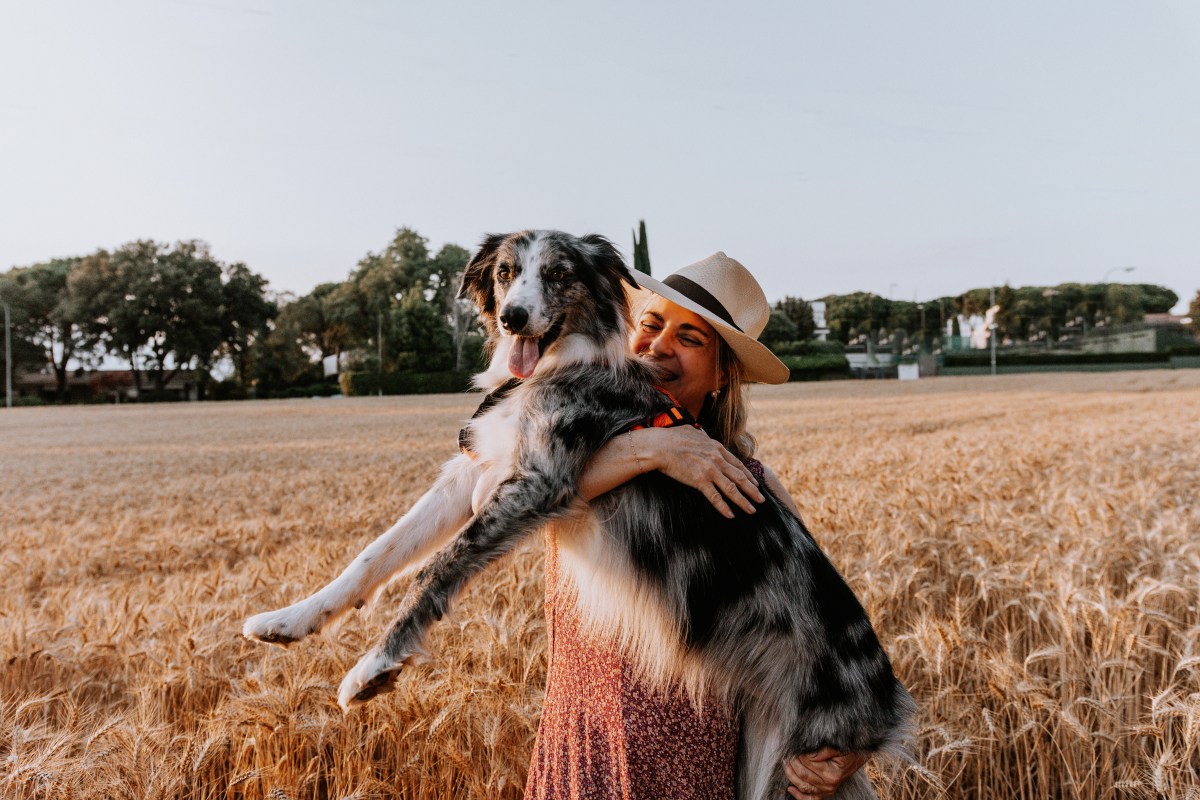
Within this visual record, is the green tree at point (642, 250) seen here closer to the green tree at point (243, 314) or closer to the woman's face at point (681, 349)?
the woman's face at point (681, 349)

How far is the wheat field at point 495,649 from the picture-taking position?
9.35 feet

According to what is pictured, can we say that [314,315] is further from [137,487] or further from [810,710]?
[810,710]

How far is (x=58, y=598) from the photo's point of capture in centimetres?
522

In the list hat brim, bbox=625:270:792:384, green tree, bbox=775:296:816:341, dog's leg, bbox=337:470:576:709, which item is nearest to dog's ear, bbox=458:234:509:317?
hat brim, bbox=625:270:792:384

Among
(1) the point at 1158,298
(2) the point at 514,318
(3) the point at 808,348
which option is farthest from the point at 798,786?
(1) the point at 1158,298

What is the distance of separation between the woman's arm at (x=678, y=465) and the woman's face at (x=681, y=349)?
0.62 meters

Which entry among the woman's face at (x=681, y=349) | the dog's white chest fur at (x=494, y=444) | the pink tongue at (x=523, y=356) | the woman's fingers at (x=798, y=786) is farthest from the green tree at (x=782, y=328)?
the woman's fingers at (x=798, y=786)

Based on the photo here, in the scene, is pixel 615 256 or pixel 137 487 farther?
pixel 137 487

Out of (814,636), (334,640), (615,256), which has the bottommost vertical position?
(334,640)

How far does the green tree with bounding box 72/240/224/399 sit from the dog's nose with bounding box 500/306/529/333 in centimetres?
7319

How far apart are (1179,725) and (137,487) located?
1336 centimetres

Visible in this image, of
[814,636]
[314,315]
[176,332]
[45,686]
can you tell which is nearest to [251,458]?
[45,686]

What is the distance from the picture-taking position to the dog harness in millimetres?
2570

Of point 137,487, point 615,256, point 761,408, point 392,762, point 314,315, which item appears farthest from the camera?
point 314,315
